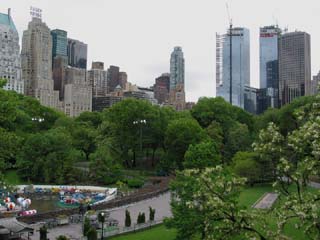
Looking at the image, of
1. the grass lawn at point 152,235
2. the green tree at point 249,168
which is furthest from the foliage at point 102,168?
the grass lawn at point 152,235

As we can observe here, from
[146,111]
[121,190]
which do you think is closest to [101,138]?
[146,111]

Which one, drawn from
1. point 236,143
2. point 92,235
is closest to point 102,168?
point 236,143

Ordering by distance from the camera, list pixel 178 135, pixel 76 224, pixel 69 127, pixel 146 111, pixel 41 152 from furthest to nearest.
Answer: pixel 69 127, pixel 146 111, pixel 178 135, pixel 41 152, pixel 76 224

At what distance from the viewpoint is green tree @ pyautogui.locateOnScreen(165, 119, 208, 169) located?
68000 millimetres

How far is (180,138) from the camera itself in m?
67.6

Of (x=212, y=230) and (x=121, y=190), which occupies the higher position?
(x=212, y=230)

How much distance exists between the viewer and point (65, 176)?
62531mm

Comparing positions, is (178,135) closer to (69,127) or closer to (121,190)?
(121,190)

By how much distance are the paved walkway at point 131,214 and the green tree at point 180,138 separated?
1626cm

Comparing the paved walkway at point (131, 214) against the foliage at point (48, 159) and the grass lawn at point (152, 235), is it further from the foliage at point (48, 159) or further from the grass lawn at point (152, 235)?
the foliage at point (48, 159)

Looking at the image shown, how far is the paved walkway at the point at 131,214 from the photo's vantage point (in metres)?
33.3

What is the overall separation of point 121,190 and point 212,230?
154ft

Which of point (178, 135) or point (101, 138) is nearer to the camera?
point (178, 135)

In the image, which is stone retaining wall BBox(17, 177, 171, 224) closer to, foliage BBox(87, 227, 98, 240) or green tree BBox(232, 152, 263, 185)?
green tree BBox(232, 152, 263, 185)
